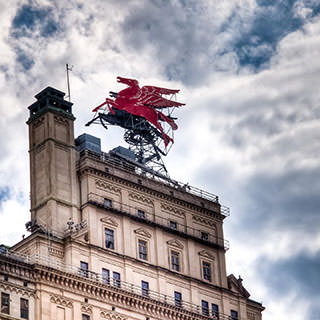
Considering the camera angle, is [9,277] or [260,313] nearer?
[9,277]

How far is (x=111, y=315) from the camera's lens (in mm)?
116000

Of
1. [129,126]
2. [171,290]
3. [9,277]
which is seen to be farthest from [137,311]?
[129,126]

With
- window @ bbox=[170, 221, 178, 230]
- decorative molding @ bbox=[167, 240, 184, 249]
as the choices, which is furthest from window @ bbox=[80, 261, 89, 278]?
window @ bbox=[170, 221, 178, 230]

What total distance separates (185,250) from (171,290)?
6.21 meters

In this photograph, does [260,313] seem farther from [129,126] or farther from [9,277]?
[9,277]

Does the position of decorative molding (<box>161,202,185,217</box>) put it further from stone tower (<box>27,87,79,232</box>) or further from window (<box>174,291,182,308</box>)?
stone tower (<box>27,87,79,232</box>)

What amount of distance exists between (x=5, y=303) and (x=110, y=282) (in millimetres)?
14965

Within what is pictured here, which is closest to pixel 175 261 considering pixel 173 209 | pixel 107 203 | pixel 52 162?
pixel 173 209

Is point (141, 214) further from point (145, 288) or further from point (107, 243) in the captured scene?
point (145, 288)

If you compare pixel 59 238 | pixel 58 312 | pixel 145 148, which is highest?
pixel 145 148

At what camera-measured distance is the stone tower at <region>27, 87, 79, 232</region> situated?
12044cm

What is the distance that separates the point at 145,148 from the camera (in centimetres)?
13875

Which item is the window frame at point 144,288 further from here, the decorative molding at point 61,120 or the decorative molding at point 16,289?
the decorative molding at point 61,120

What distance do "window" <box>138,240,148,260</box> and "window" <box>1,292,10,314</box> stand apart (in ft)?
68.5
